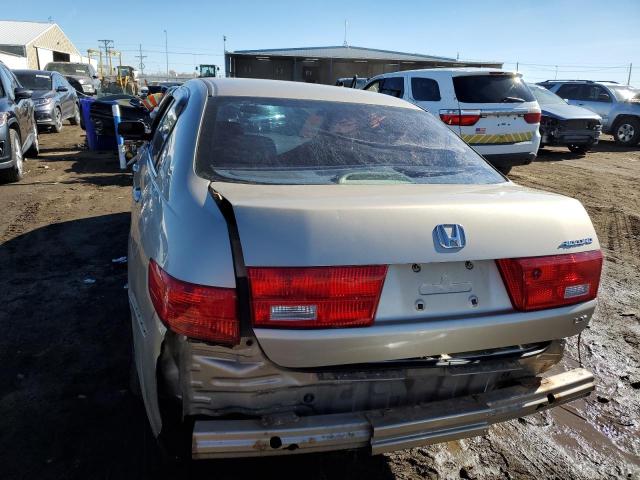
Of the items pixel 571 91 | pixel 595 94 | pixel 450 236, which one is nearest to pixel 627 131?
pixel 595 94

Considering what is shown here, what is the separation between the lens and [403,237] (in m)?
1.65

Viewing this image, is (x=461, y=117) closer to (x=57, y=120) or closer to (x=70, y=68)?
(x=57, y=120)

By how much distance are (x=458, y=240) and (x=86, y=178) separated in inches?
314

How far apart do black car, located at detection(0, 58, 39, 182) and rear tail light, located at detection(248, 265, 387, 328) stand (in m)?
7.04

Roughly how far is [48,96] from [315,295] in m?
13.7

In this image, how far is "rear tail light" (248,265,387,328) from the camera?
5.00 feet

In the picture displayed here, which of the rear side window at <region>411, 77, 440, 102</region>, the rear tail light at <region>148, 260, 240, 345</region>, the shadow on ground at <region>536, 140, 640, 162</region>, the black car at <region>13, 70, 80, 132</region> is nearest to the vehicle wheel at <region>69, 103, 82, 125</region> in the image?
the black car at <region>13, 70, 80, 132</region>

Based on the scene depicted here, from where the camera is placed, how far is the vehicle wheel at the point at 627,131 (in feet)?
47.0

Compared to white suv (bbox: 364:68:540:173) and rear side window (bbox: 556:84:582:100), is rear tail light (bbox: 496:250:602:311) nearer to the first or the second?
white suv (bbox: 364:68:540:173)

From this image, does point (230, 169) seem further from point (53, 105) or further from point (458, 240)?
point (53, 105)

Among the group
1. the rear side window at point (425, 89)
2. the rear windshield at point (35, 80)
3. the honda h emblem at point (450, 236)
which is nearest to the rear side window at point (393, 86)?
the rear side window at point (425, 89)

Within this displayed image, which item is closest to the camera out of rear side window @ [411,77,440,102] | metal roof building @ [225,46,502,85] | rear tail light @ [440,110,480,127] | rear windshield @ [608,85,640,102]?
rear tail light @ [440,110,480,127]

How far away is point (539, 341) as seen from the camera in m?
1.95

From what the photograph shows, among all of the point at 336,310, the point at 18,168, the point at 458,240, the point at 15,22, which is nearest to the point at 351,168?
the point at 458,240
